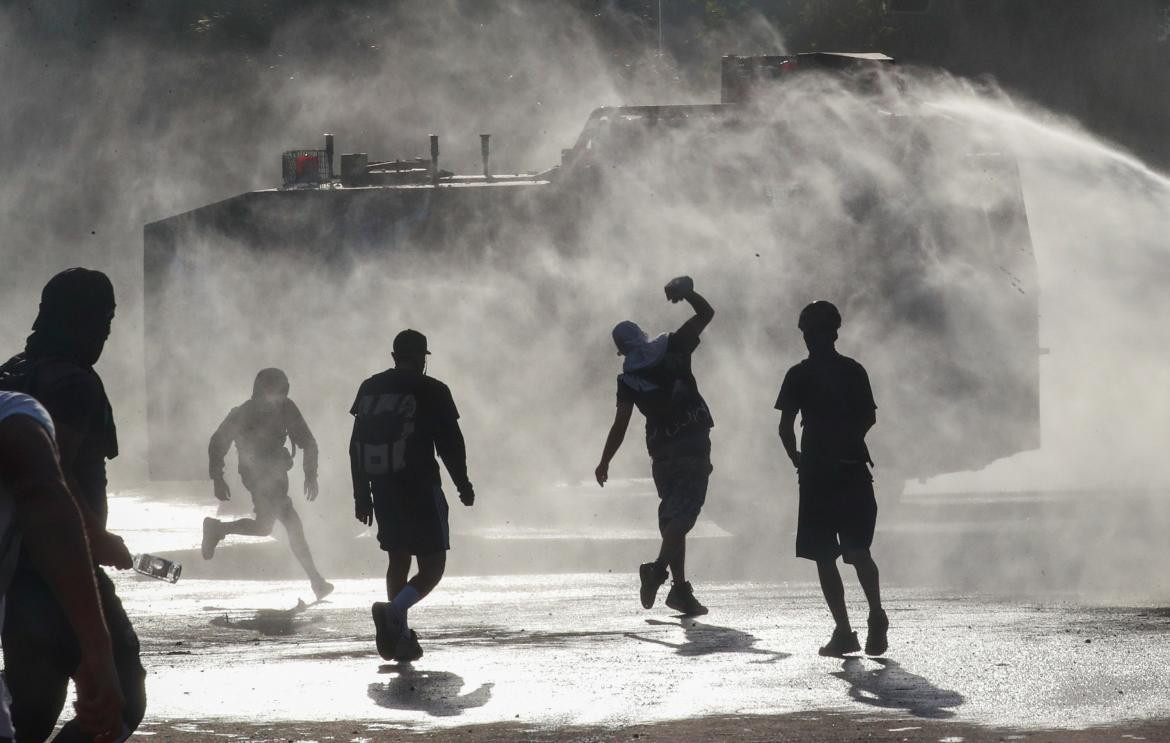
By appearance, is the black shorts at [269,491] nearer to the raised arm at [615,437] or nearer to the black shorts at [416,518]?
the raised arm at [615,437]

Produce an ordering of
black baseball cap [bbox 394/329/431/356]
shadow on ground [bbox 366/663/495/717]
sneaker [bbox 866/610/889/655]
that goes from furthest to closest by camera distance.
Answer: black baseball cap [bbox 394/329/431/356], sneaker [bbox 866/610/889/655], shadow on ground [bbox 366/663/495/717]

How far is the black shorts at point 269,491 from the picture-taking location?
501 inches

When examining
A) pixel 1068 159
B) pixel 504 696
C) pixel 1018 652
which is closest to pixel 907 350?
pixel 1068 159

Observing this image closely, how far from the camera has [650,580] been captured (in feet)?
34.4

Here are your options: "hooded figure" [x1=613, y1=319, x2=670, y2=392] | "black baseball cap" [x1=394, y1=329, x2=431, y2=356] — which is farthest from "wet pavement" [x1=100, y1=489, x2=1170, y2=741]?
"black baseball cap" [x1=394, y1=329, x2=431, y2=356]

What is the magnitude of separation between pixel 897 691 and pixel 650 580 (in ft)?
9.64

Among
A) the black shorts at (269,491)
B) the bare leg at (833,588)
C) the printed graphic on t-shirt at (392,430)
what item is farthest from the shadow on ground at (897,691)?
the black shorts at (269,491)

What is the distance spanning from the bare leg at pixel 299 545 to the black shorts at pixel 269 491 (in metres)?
0.06

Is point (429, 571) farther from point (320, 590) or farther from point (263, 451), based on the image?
point (263, 451)

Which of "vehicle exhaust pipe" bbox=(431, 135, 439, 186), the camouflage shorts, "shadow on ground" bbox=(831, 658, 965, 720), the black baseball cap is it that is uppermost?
"vehicle exhaust pipe" bbox=(431, 135, 439, 186)

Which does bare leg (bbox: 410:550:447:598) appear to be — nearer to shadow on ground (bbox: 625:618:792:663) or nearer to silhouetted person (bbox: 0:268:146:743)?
shadow on ground (bbox: 625:618:792:663)

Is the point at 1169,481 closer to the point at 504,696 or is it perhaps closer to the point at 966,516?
→ the point at 966,516

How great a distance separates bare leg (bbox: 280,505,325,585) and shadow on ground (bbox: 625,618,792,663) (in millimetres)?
2645

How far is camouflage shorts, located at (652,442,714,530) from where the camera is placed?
10.7 meters
